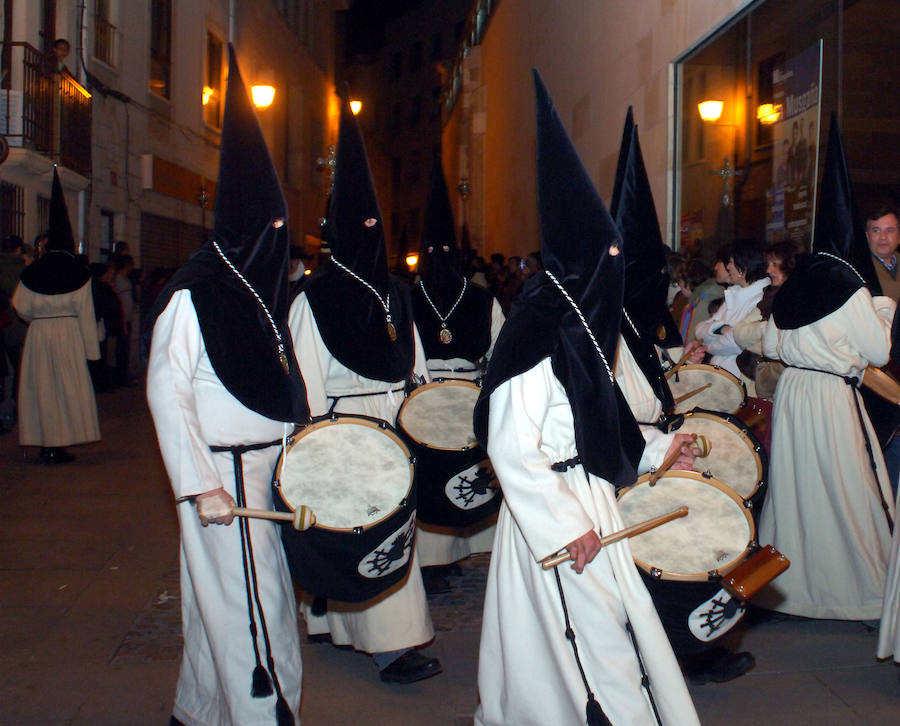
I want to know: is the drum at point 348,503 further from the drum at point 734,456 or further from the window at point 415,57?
the window at point 415,57

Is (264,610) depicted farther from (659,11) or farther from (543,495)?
(659,11)

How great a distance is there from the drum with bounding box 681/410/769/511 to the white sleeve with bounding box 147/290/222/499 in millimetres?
2069

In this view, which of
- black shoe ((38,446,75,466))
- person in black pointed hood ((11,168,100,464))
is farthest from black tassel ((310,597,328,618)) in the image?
black shoe ((38,446,75,466))

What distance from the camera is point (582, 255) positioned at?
320cm

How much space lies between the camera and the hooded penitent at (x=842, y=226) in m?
5.06

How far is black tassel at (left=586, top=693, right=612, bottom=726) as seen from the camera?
3.05 meters

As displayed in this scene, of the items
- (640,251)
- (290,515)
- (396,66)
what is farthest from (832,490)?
(396,66)

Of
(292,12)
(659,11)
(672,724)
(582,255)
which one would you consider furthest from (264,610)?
(292,12)

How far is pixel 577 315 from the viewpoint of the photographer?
10.5ft

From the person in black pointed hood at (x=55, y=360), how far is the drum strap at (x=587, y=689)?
7.11 m

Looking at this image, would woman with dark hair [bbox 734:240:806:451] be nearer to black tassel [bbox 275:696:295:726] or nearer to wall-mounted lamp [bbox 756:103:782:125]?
black tassel [bbox 275:696:295:726]

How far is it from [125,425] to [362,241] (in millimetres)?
8053

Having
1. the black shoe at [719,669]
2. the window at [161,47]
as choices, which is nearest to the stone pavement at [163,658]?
the black shoe at [719,669]

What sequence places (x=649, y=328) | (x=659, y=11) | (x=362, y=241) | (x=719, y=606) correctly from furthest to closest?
(x=659, y=11) < (x=362, y=241) < (x=649, y=328) < (x=719, y=606)
